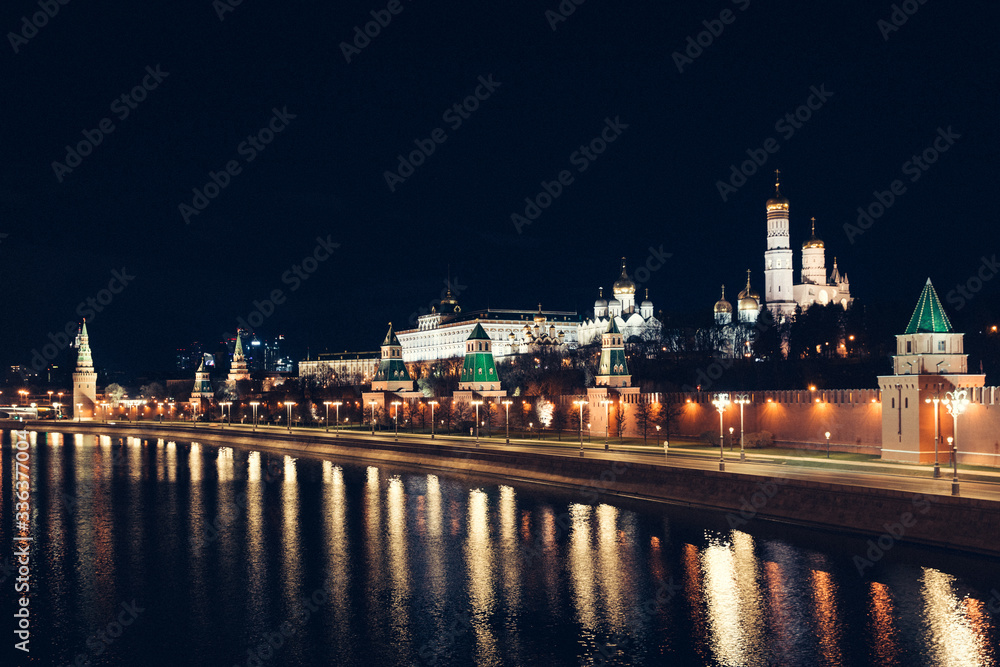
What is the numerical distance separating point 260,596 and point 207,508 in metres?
16.9

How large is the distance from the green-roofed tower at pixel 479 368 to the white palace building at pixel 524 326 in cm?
5688

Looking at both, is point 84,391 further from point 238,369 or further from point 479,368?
point 479,368

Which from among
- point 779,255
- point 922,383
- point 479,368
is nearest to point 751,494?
point 922,383

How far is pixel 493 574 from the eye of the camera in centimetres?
2466

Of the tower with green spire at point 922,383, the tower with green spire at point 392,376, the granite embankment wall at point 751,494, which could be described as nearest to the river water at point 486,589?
the granite embankment wall at point 751,494

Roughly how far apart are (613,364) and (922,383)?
31.3 meters

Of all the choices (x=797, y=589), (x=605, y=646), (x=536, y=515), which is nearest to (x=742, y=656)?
(x=605, y=646)

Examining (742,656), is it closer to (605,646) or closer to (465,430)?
(605,646)

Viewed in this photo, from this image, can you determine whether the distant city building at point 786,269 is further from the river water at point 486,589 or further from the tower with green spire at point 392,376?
the river water at point 486,589

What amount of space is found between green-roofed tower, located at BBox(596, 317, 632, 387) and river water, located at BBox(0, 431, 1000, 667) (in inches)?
1223

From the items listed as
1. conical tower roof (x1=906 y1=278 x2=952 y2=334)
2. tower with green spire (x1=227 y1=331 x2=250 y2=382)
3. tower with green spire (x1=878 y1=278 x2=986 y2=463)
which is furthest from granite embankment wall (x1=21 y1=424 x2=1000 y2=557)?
tower with green spire (x1=227 y1=331 x2=250 y2=382)

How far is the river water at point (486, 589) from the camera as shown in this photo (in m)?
18.2

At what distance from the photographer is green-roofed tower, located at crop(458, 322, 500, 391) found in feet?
252

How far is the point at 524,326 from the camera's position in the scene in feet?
582
